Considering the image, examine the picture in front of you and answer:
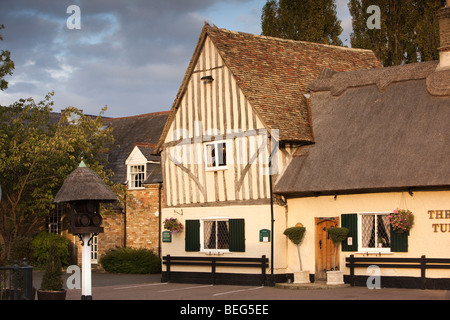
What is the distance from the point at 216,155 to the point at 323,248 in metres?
4.67

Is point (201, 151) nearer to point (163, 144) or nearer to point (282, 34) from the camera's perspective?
point (163, 144)

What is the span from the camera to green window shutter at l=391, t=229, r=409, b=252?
21875 millimetres

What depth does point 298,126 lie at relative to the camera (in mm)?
25062

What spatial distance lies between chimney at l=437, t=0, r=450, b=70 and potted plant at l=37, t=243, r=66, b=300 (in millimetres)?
12548

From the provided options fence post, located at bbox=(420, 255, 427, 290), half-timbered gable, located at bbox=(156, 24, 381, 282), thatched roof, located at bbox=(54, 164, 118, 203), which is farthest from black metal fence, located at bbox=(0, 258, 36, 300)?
fence post, located at bbox=(420, 255, 427, 290)

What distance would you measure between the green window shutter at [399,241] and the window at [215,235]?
5.66m

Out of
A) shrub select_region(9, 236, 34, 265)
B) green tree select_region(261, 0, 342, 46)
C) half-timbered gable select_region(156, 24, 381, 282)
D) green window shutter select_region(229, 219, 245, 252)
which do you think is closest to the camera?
shrub select_region(9, 236, 34, 265)

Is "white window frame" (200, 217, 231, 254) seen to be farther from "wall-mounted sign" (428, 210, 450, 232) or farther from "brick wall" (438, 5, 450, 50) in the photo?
"brick wall" (438, 5, 450, 50)

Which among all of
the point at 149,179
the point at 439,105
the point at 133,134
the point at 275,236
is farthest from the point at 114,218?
the point at 439,105

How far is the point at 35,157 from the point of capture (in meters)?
31.3

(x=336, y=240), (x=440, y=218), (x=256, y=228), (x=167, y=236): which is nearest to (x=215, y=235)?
(x=256, y=228)

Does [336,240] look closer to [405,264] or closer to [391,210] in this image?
[391,210]

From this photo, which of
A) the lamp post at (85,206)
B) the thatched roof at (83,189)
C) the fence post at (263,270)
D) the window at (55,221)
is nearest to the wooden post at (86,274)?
the lamp post at (85,206)

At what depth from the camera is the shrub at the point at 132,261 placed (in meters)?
31.3
